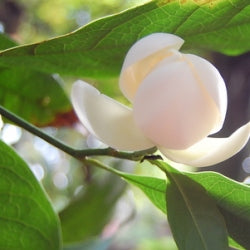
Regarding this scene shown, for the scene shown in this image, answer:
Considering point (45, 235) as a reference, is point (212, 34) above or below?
above

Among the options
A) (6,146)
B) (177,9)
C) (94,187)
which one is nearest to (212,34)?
(177,9)

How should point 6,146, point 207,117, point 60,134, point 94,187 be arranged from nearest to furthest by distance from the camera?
point 207,117
point 6,146
point 94,187
point 60,134

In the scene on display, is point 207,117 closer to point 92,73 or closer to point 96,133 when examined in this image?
point 96,133

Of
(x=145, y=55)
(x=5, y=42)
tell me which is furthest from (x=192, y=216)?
(x=5, y=42)

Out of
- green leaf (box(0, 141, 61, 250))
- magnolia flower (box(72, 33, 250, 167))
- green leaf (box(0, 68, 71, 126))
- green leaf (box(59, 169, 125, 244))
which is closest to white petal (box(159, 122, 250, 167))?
magnolia flower (box(72, 33, 250, 167))

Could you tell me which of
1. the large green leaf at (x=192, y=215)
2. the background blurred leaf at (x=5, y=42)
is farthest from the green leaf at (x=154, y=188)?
the background blurred leaf at (x=5, y=42)

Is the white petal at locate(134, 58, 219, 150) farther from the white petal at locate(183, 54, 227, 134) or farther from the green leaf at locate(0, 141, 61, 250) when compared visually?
the green leaf at locate(0, 141, 61, 250)

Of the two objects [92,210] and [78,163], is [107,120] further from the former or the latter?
[78,163]
